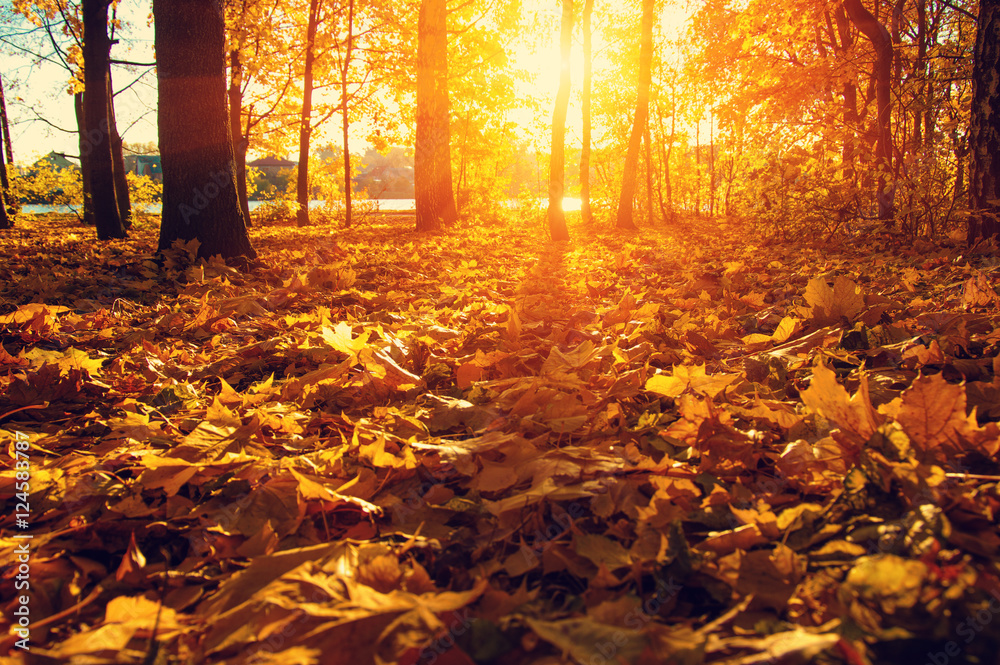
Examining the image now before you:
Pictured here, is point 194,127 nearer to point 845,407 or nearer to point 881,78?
point 845,407

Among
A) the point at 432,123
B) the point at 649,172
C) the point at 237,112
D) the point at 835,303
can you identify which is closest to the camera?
the point at 835,303

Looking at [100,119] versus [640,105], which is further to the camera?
[640,105]

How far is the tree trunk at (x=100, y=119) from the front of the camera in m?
8.09

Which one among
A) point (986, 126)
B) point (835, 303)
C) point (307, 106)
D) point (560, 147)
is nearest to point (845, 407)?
point (835, 303)

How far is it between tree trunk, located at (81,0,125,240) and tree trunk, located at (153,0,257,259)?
182 inches

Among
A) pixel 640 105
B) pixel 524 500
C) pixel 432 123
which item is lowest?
pixel 524 500

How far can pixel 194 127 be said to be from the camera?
502 cm

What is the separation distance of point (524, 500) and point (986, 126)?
5.50 meters

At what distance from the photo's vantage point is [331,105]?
1650 cm

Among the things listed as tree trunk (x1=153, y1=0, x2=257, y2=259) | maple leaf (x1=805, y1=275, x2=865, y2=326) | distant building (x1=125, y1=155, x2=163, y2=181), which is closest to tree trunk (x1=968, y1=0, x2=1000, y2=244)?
maple leaf (x1=805, y1=275, x2=865, y2=326)

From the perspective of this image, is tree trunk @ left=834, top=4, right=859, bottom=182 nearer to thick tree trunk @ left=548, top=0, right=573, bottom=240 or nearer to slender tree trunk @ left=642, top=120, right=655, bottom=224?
thick tree trunk @ left=548, top=0, right=573, bottom=240

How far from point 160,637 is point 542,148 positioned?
24989 millimetres

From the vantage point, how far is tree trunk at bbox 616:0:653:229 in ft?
39.6

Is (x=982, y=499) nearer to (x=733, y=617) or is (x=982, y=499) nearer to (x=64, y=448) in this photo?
(x=733, y=617)
